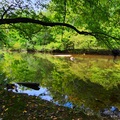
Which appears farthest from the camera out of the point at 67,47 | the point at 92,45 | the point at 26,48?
the point at 26,48

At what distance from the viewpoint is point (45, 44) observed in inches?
2339

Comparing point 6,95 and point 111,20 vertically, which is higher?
point 111,20

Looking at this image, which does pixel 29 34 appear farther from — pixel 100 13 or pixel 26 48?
pixel 26 48

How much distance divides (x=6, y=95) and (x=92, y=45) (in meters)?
40.6

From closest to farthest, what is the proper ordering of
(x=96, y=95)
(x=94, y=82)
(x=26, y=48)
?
(x=96, y=95) → (x=94, y=82) → (x=26, y=48)

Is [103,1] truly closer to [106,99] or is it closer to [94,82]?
[106,99]

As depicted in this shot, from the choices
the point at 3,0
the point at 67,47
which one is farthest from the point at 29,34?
the point at 67,47

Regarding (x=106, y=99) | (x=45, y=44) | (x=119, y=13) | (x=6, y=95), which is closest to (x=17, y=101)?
(x=6, y=95)

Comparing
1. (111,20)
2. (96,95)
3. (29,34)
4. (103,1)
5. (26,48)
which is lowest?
(26,48)

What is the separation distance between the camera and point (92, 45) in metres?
50.0

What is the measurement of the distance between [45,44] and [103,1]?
50.0 meters

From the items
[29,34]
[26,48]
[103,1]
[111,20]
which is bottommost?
[26,48]

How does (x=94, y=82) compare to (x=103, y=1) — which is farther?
(x=94, y=82)

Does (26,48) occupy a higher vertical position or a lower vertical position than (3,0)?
lower
